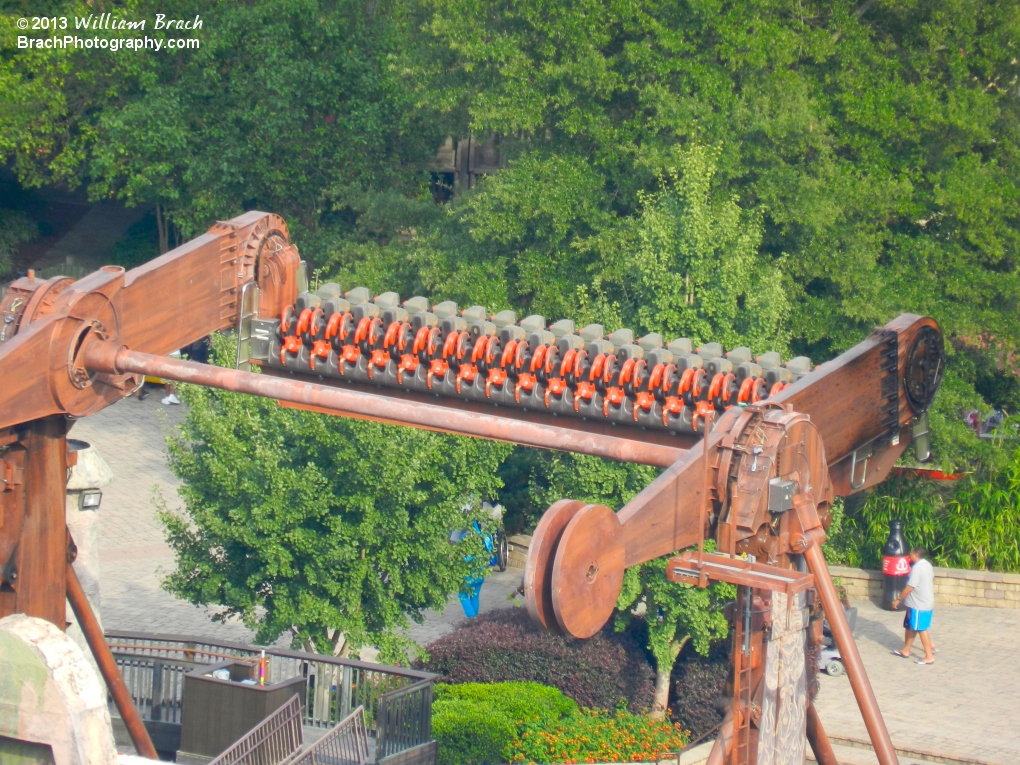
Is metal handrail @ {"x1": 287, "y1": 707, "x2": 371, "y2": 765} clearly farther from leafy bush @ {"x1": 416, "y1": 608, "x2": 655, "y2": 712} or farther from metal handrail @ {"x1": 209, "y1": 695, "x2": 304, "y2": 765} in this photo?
leafy bush @ {"x1": 416, "y1": 608, "x2": 655, "y2": 712}

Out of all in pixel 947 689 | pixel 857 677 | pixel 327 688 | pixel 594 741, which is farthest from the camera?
pixel 947 689

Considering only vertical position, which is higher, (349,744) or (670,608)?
(670,608)

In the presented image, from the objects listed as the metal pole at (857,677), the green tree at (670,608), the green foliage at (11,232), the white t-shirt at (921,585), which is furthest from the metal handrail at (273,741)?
the green foliage at (11,232)

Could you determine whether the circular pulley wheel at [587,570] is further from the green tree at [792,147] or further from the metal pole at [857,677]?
the green tree at [792,147]

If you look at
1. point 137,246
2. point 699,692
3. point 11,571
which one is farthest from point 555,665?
point 137,246

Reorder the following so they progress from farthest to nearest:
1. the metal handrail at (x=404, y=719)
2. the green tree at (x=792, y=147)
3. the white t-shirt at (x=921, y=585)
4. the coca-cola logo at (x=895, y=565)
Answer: the coca-cola logo at (x=895, y=565) → the green tree at (x=792, y=147) → the white t-shirt at (x=921, y=585) → the metal handrail at (x=404, y=719)

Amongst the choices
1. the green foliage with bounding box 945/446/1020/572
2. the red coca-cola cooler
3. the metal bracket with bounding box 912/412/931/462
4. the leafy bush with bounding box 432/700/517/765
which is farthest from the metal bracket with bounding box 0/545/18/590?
the green foliage with bounding box 945/446/1020/572

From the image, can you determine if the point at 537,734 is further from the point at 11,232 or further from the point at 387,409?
the point at 11,232
